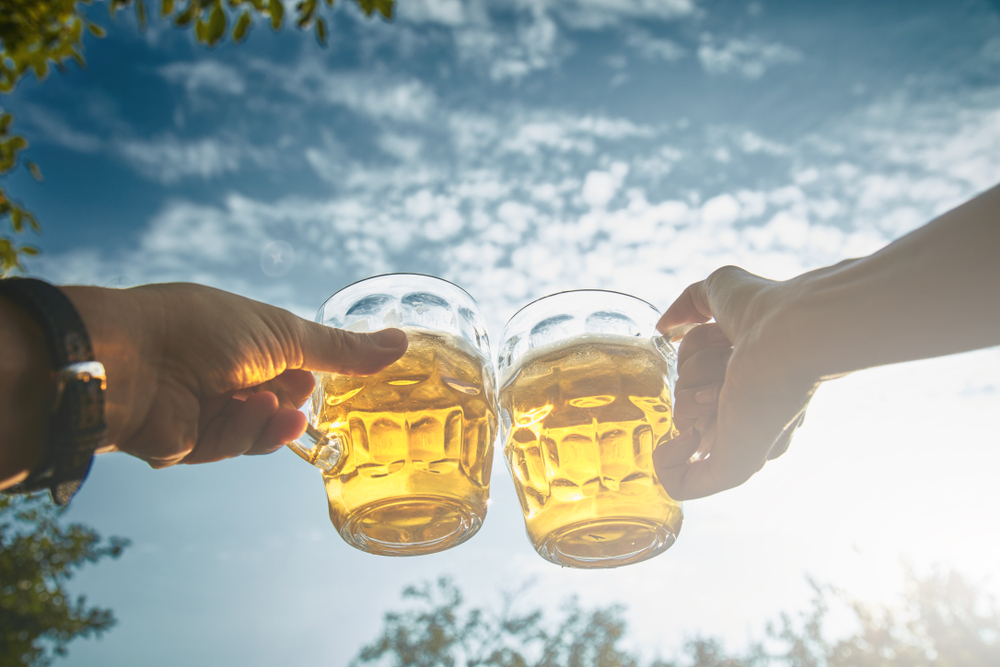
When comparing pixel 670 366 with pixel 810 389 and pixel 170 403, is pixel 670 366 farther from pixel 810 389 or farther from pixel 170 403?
pixel 170 403

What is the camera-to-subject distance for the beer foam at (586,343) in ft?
5.12

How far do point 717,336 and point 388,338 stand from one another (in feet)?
2.95

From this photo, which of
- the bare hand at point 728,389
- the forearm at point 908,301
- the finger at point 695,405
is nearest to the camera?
the forearm at point 908,301

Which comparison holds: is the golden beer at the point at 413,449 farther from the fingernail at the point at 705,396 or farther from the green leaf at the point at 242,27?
the green leaf at the point at 242,27

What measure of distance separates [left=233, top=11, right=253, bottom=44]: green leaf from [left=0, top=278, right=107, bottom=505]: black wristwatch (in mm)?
1148

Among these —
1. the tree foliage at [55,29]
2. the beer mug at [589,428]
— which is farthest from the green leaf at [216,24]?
the beer mug at [589,428]

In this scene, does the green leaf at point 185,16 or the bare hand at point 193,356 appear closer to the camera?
the bare hand at point 193,356

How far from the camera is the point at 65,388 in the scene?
1.12 m

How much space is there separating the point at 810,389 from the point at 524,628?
2580 centimetres

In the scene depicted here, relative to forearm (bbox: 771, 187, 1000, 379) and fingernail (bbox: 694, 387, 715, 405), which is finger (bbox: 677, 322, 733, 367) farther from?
forearm (bbox: 771, 187, 1000, 379)

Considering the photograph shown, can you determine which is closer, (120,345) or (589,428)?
(120,345)

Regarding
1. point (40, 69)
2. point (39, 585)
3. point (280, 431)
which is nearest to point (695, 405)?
point (280, 431)

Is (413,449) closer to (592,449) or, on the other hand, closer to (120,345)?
(592,449)

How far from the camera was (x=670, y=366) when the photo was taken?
65.3 inches
